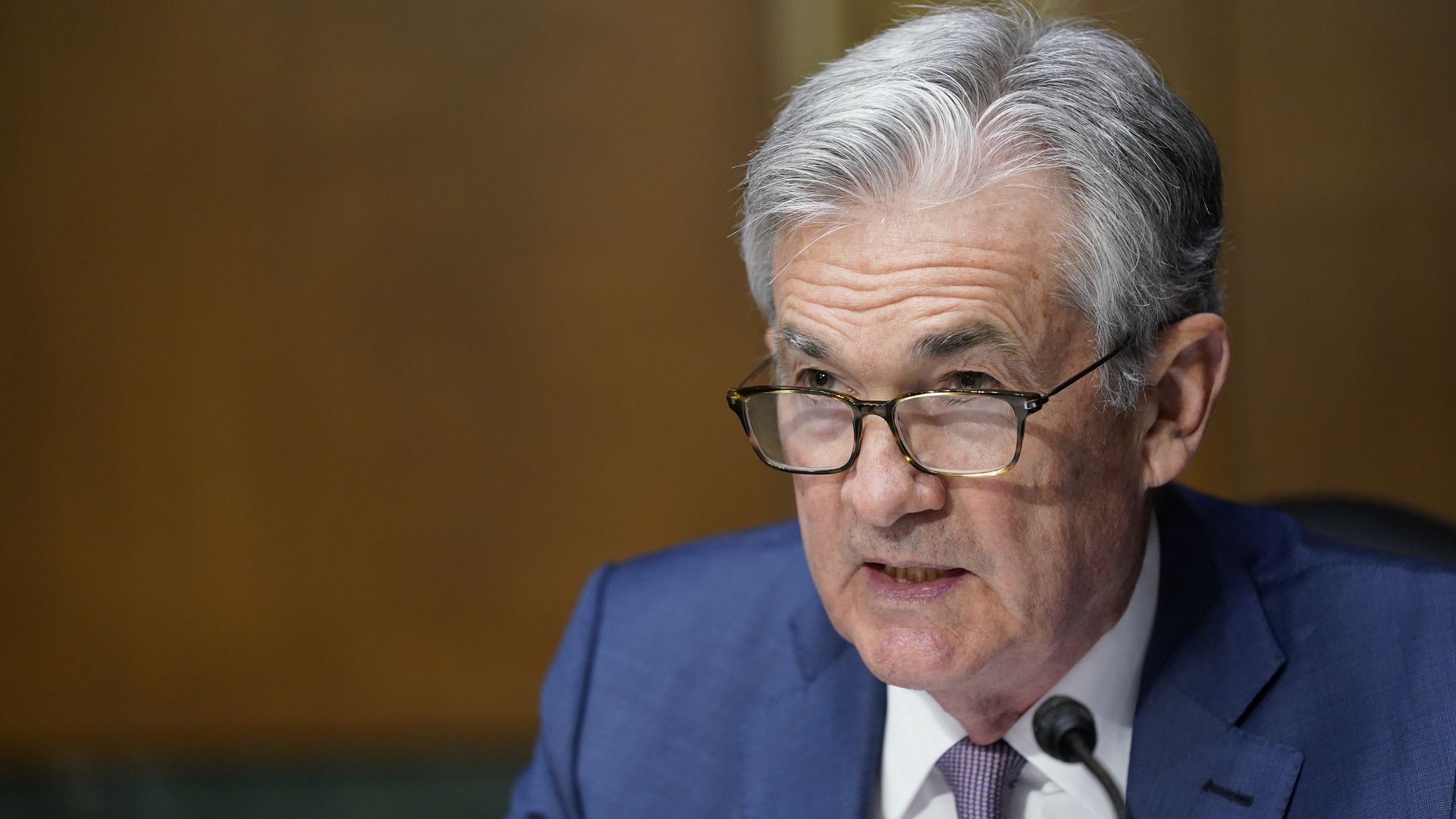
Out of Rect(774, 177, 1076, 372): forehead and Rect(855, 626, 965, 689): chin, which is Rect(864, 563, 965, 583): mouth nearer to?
Rect(855, 626, 965, 689): chin

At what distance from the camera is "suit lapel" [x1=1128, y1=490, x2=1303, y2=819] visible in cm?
136

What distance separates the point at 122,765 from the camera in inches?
136

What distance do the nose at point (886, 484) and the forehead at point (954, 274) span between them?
0.09 meters

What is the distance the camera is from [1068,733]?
1.29m

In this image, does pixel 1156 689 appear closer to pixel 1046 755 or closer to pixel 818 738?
pixel 1046 755

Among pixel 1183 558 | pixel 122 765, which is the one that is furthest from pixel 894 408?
pixel 122 765

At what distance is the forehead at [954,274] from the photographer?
128cm

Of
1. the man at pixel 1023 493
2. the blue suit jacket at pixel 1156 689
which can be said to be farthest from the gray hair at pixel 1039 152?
the blue suit jacket at pixel 1156 689

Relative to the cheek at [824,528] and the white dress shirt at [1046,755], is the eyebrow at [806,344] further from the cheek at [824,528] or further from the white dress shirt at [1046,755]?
the white dress shirt at [1046,755]

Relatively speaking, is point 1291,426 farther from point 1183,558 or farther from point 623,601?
point 623,601

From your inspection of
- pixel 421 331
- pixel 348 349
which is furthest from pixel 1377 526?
pixel 348 349

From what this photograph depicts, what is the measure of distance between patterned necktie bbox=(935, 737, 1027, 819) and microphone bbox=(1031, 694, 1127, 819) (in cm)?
12

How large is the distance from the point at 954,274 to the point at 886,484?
0.69 ft

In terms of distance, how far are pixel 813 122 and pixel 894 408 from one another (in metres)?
0.32
